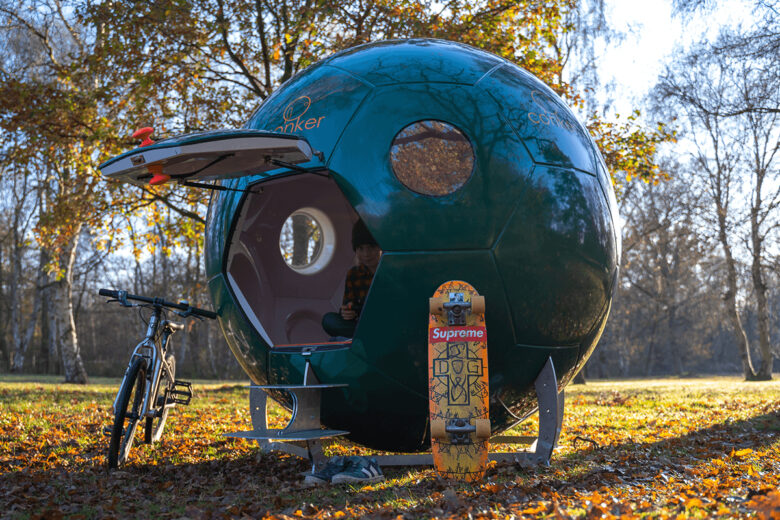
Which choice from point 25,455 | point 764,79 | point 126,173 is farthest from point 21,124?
point 764,79

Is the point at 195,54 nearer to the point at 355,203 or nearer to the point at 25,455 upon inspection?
the point at 25,455

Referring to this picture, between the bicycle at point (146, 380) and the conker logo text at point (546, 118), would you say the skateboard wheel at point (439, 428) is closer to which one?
the conker logo text at point (546, 118)

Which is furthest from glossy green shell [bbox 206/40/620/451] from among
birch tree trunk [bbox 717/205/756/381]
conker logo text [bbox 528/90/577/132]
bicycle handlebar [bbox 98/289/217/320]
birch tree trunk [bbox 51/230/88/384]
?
birch tree trunk [bbox 717/205/756/381]

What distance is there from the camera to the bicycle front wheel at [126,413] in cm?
537

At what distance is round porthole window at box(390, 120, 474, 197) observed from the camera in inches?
175

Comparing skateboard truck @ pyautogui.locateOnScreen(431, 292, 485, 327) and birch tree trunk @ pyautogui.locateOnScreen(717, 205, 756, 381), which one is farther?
birch tree trunk @ pyautogui.locateOnScreen(717, 205, 756, 381)

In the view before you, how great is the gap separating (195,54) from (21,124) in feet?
11.6

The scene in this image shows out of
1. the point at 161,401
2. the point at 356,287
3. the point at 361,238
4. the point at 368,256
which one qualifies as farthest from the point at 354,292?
the point at 161,401

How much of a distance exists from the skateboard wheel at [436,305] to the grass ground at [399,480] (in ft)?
3.56

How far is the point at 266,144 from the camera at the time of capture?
4.44 m

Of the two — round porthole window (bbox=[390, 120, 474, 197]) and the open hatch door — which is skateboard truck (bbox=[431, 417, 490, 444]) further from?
the open hatch door

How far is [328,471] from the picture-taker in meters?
4.79

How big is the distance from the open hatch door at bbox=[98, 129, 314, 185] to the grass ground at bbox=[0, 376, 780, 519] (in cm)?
222

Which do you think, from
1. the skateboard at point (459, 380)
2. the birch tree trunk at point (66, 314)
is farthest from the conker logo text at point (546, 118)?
the birch tree trunk at point (66, 314)
